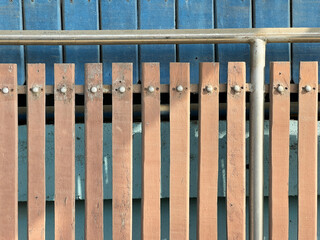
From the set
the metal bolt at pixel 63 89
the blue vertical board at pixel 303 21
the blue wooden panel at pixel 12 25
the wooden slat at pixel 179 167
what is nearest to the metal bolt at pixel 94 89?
the metal bolt at pixel 63 89

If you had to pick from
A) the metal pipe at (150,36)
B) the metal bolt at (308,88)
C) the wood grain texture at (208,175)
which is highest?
the metal pipe at (150,36)

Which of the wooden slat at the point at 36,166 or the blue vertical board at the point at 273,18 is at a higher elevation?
the blue vertical board at the point at 273,18

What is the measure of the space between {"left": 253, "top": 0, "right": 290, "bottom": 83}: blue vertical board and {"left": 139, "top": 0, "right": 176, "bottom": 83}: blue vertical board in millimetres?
399

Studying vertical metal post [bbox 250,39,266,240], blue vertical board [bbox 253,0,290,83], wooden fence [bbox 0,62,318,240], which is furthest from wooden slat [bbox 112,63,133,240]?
blue vertical board [bbox 253,0,290,83]

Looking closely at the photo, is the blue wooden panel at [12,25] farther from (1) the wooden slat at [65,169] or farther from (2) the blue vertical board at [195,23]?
(2) the blue vertical board at [195,23]

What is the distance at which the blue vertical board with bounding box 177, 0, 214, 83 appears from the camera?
9.48 ft

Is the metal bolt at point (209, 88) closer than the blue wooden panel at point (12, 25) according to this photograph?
Yes

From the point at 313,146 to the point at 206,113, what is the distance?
1.57 ft

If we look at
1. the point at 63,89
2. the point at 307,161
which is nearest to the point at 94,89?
the point at 63,89

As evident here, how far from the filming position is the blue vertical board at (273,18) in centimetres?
289

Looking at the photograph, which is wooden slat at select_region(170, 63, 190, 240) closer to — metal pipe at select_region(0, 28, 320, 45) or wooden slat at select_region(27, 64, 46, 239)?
metal pipe at select_region(0, 28, 320, 45)

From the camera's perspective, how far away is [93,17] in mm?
2875

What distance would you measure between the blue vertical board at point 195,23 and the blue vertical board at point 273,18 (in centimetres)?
22

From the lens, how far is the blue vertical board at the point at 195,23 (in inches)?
114
